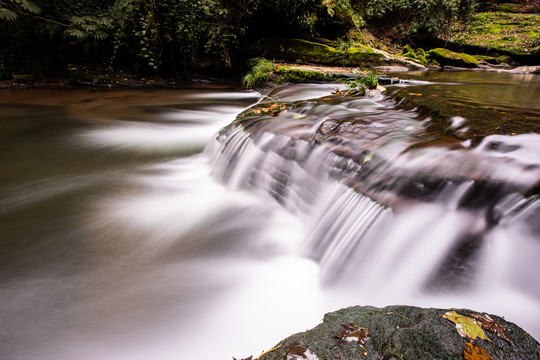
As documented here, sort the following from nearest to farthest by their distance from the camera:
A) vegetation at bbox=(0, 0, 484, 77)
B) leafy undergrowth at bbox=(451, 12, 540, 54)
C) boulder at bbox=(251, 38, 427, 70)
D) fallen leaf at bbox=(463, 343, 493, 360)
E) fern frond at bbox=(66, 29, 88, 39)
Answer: fallen leaf at bbox=(463, 343, 493, 360) < fern frond at bbox=(66, 29, 88, 39) < vegetation at bbox=(0, 0, 484, 77) < boulder at bbox=(251, 38, 427, 70) < leafy undergrowth at bbox=(451, 12, 540, 54)

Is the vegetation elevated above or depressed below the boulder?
above

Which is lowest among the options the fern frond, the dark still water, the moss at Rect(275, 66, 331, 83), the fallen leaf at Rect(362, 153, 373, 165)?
the dark still water

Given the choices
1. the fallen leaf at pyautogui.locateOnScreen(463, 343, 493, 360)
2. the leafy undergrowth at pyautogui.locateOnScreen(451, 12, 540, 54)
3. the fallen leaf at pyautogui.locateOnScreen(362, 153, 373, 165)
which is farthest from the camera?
the leafy undergrowth at pyautogui.locateOnScreen(451, 12, 540, 54)

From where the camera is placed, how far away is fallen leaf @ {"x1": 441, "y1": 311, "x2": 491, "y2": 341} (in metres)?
1.14

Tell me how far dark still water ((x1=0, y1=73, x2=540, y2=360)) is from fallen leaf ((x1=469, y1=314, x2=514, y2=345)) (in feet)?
1.74

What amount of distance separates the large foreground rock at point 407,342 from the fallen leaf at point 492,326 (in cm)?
1

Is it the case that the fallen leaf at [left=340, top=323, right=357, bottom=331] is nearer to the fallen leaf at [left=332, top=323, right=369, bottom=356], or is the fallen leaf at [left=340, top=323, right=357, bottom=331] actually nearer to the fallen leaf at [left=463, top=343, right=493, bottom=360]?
the fallen leaf at [left=332, top=323, right=369, bottom=356]

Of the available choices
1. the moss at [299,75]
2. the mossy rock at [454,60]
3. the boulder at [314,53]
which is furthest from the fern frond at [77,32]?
the mossy rock at [454,60]

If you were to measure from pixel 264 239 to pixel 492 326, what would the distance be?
6.45ft

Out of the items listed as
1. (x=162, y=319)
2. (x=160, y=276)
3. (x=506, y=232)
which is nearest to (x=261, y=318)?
(x=162, y=319)

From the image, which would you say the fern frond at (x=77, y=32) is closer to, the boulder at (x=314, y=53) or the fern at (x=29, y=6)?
the fern at (x=29, y=6)

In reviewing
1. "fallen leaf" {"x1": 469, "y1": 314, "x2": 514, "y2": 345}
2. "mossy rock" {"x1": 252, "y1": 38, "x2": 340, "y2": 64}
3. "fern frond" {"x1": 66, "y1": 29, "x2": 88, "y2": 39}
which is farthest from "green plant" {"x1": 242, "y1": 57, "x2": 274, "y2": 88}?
"fallen leaf" {"x1": 469, "y1": 314, "x2": 514, "y2": 345}

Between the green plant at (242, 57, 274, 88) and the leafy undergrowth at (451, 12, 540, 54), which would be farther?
the leafy undergrowth at (451, 12, 540, 54)

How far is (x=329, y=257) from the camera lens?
7.99 feet
